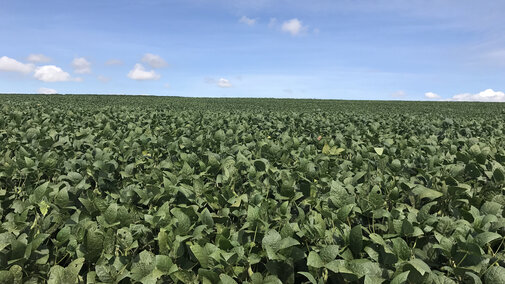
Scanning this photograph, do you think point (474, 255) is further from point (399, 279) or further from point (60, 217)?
point (60, 217)

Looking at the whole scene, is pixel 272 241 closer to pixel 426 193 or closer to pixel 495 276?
pixel 495 276

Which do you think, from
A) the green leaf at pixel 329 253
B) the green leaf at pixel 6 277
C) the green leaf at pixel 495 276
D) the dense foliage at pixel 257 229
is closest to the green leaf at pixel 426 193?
the dense foliage at pixel 257 229

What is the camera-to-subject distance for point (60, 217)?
7.98 ft

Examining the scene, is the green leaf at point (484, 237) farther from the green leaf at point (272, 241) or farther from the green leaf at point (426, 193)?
the green leaf at point (272, 241)

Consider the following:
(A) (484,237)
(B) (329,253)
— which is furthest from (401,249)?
(A) (484,237)

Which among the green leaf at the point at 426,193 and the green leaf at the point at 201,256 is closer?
the green leaf at the point at 201,256

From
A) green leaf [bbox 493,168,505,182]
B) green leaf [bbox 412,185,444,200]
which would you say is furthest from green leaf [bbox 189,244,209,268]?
green leaf [bbox 493,168,505,182]

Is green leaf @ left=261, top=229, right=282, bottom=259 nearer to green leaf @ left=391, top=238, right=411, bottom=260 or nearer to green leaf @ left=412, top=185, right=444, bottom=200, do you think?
green leaf @ left=391, top=238, right=411, bottom=260

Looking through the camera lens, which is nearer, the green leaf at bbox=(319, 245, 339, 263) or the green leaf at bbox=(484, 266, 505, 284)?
the green leaf at bbox=(484, 266, 505, 284)

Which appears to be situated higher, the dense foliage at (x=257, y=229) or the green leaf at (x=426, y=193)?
the green leaf at (x=426, y=193)

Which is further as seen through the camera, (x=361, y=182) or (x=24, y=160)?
(x=24, y=160)

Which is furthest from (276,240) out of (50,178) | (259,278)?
(50,178)

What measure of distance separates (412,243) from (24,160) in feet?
13.2

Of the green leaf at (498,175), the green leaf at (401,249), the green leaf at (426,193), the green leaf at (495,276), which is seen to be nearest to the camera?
the green leaf at (495,276)
